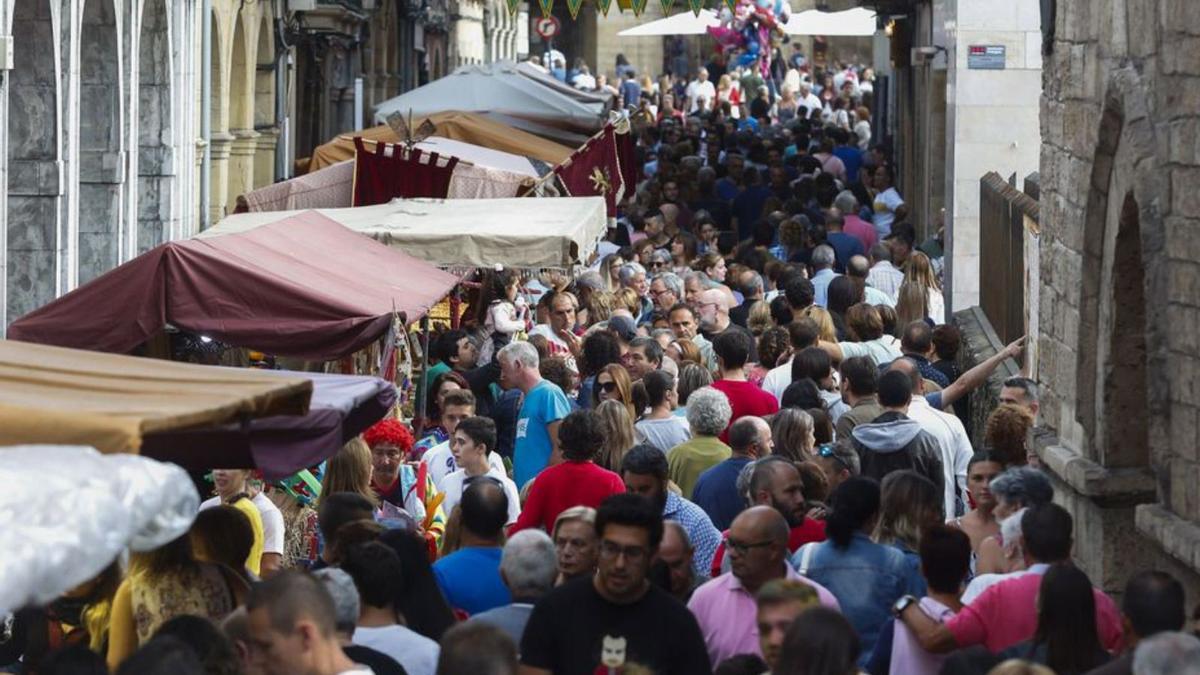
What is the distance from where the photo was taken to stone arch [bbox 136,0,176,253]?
70.5 feet

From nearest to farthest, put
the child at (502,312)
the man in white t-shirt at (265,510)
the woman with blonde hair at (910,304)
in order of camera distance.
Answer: the man in white t-shirt at (265,510) < the child at (502,312) < the woman with blonde hair at (910,304)

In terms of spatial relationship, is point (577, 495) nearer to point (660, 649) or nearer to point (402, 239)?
point (660, 649)

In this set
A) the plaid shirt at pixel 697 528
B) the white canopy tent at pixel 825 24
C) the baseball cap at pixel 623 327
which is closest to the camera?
the plaid shirt at pixel 697 528

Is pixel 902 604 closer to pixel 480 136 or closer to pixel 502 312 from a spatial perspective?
pixel 502 312

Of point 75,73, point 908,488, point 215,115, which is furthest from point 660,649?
point 215,115

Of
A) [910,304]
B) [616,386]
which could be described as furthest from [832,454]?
[910,304]

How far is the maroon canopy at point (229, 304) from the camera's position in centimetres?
1136

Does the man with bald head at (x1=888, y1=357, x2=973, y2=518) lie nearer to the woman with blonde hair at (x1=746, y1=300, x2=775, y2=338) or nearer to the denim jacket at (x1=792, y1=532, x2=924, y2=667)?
the denim jacket at (x1=792, y1=532, x2=924, y2=667)

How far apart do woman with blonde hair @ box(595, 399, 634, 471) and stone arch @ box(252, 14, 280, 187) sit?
17636mm

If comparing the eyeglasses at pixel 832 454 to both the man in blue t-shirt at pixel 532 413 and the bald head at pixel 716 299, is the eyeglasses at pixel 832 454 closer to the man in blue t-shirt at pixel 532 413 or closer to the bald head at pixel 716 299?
the man in blue t-shirt at pixel 532 413

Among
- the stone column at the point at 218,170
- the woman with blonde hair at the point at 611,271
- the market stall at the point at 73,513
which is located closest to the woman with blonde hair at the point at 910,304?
the woman with blonde hair at the point at 611,271

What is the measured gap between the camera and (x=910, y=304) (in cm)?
1670

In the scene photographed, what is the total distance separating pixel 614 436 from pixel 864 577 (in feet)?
8.89

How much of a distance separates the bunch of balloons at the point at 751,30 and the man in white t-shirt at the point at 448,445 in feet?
126
